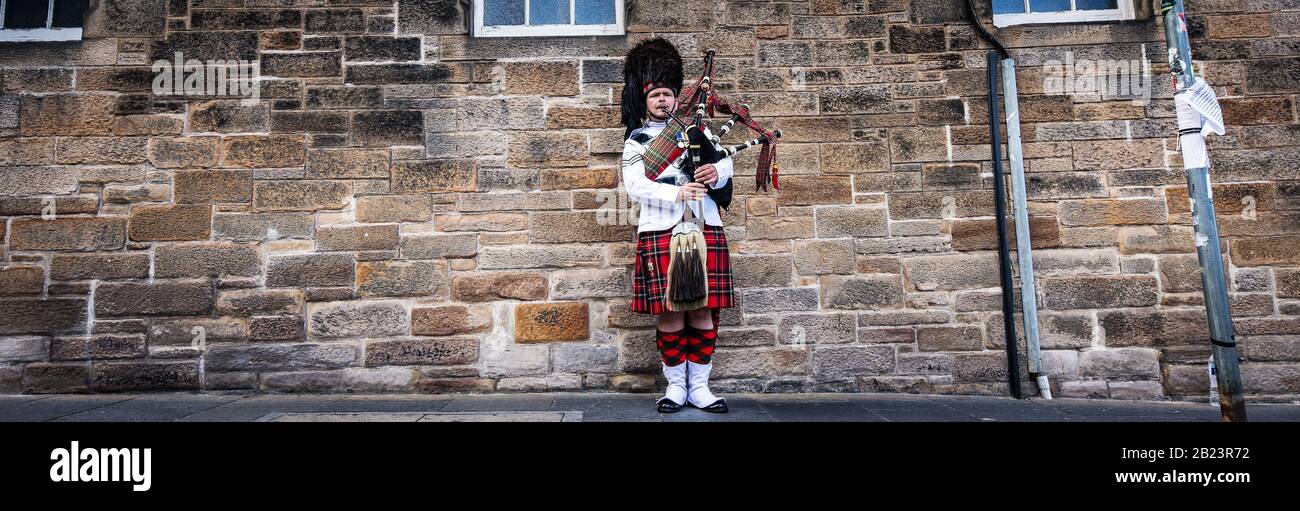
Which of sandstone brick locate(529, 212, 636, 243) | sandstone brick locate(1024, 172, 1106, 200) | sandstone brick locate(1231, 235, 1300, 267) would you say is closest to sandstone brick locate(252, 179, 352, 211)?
sandstone brick locate(529, 212, 636, 243)

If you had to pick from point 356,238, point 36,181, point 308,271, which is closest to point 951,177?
point 356,238

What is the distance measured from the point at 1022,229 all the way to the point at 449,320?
379cm

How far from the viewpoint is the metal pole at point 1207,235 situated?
9.24ft

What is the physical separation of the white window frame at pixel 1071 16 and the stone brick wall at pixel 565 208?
0.12m

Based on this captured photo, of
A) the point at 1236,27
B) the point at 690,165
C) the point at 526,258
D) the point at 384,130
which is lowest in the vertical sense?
the point at 526,258

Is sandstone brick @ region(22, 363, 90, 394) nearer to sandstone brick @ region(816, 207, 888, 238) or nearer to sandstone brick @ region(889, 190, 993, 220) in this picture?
sandstone brick @ region(816, 207, 888, 238)

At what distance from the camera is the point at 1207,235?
2844 millimetres

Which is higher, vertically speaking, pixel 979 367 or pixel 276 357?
pixel 276 357

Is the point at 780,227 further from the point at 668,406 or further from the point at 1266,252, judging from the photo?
the point at 1266,252

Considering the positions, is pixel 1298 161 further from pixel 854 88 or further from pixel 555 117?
pixel 555 117

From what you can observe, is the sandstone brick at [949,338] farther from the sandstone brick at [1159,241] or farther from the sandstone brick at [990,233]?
the sandstone brick at [1159,241]

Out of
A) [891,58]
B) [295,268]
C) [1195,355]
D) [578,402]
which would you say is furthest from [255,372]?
[1195,355]

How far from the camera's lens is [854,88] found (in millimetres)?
4293

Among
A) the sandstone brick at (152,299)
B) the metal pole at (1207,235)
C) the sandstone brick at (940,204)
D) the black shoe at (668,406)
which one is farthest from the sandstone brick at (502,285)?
the metal pole at (1207,235)
